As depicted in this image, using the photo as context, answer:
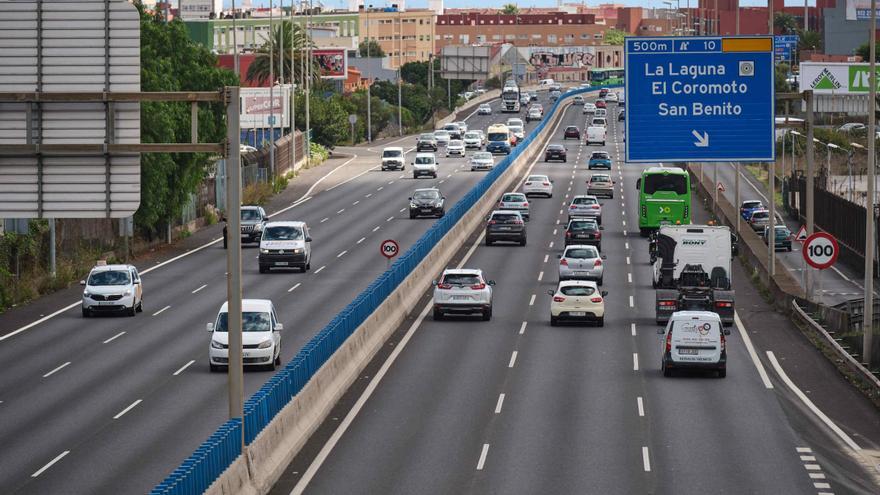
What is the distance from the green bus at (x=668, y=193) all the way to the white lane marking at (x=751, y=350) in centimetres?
1986

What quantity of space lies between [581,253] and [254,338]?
68.6ft

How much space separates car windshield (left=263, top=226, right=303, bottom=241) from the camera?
200 feet

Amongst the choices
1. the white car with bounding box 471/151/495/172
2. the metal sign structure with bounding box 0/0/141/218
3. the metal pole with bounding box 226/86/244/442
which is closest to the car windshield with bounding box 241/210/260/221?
the white car with bounding box 471/151/495/172

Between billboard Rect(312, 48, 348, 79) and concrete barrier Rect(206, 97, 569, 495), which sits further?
billboard Rect(312, 48, 348, 79)

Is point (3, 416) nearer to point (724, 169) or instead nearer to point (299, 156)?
point (299, 156)

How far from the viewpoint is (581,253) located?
57531mm

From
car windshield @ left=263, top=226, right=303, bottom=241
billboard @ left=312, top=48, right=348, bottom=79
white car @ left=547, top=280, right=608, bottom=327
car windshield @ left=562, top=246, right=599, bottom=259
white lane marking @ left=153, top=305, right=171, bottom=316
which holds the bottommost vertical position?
white lane marking @ left=153, top=305, right=171, bottom=316

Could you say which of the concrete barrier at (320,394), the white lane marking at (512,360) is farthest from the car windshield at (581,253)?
the white lane marking at (512,360)

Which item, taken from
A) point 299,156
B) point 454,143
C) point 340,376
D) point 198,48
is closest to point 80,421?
point 340,376

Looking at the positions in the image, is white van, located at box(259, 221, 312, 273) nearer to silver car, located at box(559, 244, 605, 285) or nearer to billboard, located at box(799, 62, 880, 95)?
silver car, located at box(559, 244, 605, 285)

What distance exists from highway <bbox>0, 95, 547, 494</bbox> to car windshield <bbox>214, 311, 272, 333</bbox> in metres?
1.23

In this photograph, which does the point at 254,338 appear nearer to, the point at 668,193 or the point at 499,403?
the point at 499,403

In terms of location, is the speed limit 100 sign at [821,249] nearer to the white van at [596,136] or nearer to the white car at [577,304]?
the white car at [577,304]

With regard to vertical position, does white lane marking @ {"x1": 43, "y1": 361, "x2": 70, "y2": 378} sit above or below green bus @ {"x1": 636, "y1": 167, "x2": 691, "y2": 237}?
below
